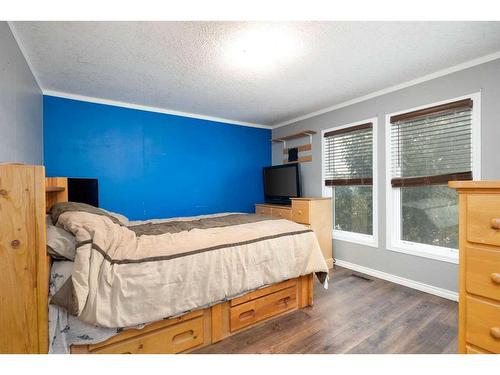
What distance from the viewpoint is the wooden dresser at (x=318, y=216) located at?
325 cm

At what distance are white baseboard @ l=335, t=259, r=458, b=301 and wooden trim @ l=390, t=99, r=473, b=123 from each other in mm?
1818

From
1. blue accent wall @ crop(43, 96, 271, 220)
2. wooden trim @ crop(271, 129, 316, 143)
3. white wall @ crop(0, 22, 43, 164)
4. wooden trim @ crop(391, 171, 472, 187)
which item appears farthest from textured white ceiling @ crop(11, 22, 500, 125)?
wooden trim @ crop(391, 171, 472, 187)

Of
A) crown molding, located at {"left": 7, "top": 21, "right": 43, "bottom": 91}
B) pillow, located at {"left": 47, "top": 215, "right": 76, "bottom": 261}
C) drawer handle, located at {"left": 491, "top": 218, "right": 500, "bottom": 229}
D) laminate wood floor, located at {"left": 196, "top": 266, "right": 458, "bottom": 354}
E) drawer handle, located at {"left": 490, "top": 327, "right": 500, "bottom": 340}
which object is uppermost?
crown molding, located at {"left": 7, "top": 21, "right": 43, "bottom": 91}

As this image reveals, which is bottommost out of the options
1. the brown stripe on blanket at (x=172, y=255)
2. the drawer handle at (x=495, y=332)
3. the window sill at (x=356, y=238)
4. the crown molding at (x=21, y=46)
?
the window sill at (x=356, y=238)

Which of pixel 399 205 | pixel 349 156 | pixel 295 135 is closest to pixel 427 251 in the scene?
pixel 399 205

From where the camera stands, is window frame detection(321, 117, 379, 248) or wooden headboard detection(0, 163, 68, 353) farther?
window frame detection(321, 117, 379, 248)

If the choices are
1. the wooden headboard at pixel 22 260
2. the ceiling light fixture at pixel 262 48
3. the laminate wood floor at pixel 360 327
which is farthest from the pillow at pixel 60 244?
the ceiling light fixture at pixel 262 48

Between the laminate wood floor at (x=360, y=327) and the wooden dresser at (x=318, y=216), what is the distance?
882mm

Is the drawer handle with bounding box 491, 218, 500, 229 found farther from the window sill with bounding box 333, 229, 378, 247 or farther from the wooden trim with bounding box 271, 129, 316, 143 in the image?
the wooden trim with bounding box 271, 129, 316, 143

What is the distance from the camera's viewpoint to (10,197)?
1026 mm

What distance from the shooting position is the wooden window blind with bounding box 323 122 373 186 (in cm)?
312

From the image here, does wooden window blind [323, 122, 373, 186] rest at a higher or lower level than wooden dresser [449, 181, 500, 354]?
higher

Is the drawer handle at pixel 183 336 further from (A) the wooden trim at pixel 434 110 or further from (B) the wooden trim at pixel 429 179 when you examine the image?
(A) the wooden trim at pixel 434 110
